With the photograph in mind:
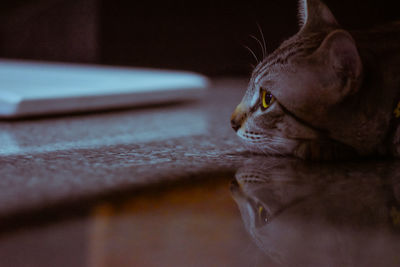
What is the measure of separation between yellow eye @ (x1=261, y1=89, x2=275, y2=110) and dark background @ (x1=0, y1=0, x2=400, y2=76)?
1.23 m

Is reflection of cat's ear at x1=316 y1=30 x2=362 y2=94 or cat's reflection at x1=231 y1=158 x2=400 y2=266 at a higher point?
reflection of cat's ear at x1=316 y1=30 x2=362 y2=94

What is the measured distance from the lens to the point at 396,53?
61 cm

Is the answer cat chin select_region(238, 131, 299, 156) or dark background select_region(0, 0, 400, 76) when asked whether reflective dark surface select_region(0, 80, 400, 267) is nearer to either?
cat chin select_region(238, 131, 299, 156)

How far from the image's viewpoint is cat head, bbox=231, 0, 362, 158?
55cm

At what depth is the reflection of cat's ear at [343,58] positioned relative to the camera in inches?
21.1

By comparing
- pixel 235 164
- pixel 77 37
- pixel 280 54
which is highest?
pixel 280 54

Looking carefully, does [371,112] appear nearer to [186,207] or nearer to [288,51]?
[288,51]

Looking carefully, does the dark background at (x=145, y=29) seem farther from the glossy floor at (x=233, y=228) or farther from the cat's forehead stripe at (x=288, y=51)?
the glossy floor at (x=233, y=228)

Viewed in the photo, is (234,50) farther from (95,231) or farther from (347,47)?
(95,231)

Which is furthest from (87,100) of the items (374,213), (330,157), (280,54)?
(374,213)

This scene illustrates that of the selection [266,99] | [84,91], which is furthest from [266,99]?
[84,91]

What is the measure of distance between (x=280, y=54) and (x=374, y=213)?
0.34 m

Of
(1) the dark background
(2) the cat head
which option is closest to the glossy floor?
(2) the cat head

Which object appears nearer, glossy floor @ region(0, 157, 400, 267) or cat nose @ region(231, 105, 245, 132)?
glossy floor @ region(0, 157, 400, 267)
